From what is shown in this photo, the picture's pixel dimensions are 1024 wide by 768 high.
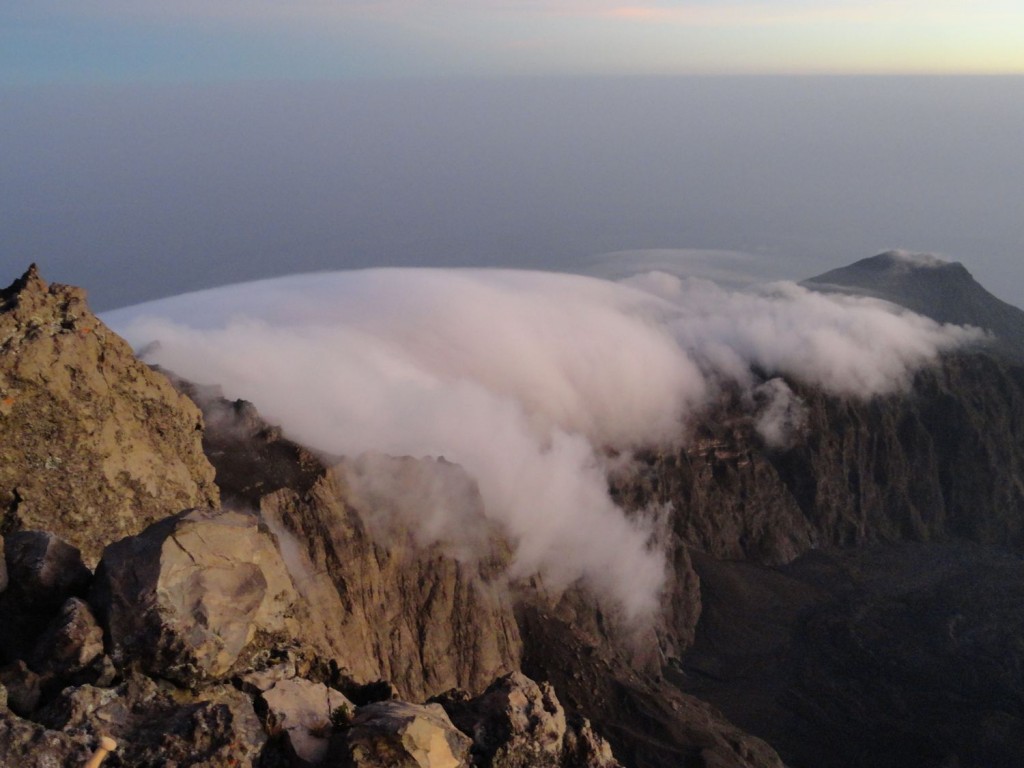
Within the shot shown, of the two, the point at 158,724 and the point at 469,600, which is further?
the point at 469,600

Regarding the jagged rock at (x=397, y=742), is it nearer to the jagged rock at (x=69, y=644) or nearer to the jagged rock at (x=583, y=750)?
the jagged rock at (x=583, y=750)

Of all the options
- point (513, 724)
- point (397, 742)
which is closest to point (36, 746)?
point (397, 742)

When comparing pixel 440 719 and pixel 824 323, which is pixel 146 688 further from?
pixel 824 323

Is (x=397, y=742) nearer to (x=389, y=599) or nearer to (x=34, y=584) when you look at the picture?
(x=34, y=584)

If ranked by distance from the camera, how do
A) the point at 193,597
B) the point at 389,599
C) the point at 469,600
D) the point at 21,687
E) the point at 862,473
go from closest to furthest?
the point at 21,687, the point at 193,597, the point at 389,599, the point at 469,600, the point at 862,473

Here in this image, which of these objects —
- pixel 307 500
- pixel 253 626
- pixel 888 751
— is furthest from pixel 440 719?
pixel 888 751

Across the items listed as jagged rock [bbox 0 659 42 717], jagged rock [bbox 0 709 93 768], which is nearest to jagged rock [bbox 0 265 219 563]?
jagged rock [bbox 0 659 42 717]
